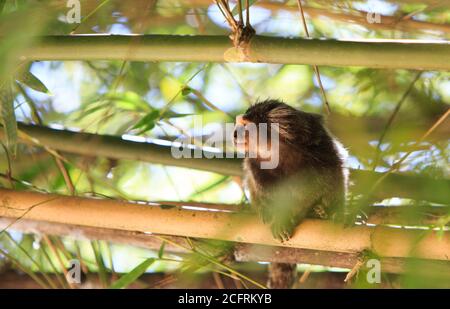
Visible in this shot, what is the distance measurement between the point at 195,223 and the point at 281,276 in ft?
2.94

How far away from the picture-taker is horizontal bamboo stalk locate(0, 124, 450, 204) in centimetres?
248

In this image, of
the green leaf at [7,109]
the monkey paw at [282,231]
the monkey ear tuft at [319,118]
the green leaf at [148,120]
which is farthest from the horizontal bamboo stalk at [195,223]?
the monkey ear tuft at [319,118]

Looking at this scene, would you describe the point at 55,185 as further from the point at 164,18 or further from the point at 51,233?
the point at 164,18

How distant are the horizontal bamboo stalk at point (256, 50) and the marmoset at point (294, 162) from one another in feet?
2.20

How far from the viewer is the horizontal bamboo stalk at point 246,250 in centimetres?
222

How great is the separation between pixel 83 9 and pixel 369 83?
53.5 inches

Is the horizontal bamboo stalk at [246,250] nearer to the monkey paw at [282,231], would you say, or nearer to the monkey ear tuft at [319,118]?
the monkey paw at [282,231]

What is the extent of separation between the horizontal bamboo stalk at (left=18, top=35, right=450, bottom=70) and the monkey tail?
4.03ft

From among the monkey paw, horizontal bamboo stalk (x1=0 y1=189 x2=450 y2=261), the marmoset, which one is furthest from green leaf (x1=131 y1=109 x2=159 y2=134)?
the monkey paw

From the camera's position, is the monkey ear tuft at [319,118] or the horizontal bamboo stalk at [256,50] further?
the monkey ear tuft at [319,118]

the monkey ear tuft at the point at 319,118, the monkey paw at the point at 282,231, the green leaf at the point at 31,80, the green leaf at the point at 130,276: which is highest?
the monkey ear tuft at the point at 319,118

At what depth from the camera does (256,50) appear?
1998 mm
